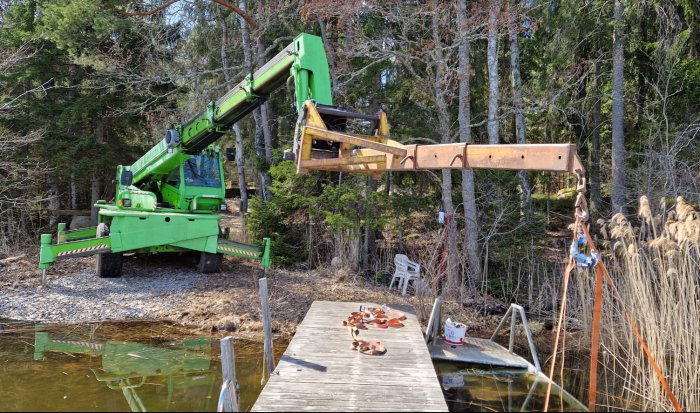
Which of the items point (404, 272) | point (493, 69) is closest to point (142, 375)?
point (404, 272)

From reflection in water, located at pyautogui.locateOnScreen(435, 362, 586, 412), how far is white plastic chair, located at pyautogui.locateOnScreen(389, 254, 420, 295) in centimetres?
396

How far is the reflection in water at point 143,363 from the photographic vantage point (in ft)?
17.6

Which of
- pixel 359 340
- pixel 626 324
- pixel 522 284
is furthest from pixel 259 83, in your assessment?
pixel 522 284

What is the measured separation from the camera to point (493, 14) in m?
10.2

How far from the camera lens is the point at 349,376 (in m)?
4.38

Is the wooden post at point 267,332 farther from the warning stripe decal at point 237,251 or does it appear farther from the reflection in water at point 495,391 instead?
the warning stripe decal at point 237,251

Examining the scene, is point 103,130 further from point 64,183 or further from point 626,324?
point 626,324

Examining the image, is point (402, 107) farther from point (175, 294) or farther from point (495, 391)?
point (495, 391)

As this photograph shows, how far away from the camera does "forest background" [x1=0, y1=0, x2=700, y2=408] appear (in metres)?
10.8

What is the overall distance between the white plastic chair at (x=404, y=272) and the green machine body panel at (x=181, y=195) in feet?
8.71

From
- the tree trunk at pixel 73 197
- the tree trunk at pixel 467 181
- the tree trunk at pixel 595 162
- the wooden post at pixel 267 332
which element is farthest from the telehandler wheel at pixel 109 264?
the tree trunk at pixel 595 162

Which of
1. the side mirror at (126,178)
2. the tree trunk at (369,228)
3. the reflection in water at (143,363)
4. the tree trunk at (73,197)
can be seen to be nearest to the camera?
the reflection in water at (143,363)

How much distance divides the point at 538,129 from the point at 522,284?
8.27 meters

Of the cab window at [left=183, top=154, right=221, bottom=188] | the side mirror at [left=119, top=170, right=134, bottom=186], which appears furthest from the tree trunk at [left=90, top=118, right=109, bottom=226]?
the cab window at [left=183, top=154, right=221, bottom=188]
